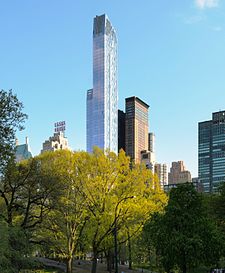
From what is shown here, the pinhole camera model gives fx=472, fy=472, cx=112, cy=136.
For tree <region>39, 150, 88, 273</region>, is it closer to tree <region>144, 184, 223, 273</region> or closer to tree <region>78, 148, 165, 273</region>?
tree <region>78, 148, 165, 273</region>

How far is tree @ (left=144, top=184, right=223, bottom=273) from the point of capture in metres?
29.5

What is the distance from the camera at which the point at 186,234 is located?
30.0m

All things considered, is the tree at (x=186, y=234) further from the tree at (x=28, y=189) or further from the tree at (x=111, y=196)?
the tree at (x=111, y=196)

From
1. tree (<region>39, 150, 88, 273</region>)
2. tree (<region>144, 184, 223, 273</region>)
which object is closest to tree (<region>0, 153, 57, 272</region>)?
tree (<region>39, 150, 88, 273</region>)

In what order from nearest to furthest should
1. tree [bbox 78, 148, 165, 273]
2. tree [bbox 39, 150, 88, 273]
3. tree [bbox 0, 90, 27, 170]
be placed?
tree [bbox 0, 90, 27, 170], tree [bbox 39, 150, 88, 273], tree [bbox 78, 148, 165, 273]

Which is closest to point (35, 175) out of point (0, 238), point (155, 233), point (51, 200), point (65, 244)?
→ point (51, 200)

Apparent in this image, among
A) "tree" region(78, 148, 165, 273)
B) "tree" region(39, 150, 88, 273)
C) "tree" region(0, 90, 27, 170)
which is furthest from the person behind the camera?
"tree" region(78, 148, 165, 273)

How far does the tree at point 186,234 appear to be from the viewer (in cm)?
2945

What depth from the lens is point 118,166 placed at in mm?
46375

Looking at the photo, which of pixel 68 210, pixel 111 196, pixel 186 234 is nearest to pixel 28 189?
pixel 68 210

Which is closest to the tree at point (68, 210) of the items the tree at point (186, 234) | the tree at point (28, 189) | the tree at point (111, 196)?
the tree at point (111, 196)

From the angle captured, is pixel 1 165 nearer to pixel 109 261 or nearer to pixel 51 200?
pixel 51 200

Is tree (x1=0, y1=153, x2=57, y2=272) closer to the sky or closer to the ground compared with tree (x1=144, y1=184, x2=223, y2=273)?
closer to the sky

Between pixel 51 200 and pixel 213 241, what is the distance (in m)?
15.2
